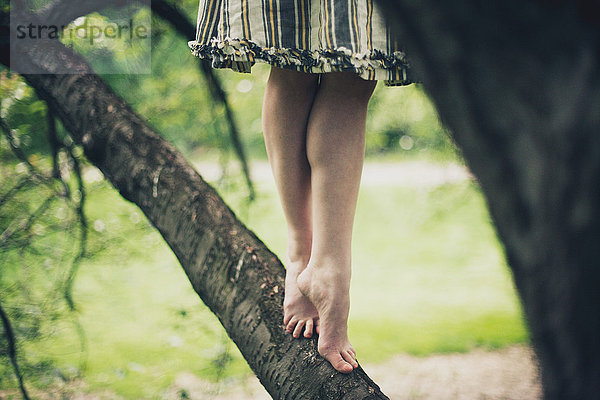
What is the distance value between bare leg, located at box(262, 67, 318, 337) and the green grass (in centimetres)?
64

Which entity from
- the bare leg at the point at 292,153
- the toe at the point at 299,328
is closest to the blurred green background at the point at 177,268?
the bare leg at the point at 292,153

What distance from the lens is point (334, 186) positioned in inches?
32.7

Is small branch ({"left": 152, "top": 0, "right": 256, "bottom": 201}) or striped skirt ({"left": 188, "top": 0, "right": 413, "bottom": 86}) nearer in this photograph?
striped skirt ({"left": 188, "top": 0, "right": 413, "bottom": 86})

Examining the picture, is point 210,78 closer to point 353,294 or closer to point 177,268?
point 177,268

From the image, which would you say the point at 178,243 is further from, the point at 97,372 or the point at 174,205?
the point at 97,372

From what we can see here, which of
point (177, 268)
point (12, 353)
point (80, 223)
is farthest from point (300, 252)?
point (177, 268)

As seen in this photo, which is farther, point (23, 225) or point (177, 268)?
point (177, 268)

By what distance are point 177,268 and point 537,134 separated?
2.06m

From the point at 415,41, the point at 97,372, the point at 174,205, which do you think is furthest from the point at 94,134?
the point at 97,372

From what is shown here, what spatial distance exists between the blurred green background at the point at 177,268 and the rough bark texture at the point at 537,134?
0.04 metres

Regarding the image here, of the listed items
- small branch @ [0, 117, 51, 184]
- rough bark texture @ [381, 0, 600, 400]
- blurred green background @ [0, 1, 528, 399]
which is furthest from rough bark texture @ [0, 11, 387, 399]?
rough bark texture @ [381, 0, 600, 400]

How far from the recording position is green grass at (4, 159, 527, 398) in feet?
5.90

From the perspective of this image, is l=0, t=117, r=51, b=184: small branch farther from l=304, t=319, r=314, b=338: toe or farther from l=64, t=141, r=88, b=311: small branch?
l=304, t=319, r=314, b=338: toe

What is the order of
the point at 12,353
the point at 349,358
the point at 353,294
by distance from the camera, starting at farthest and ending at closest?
1. the point at 353,294
2. the point at 12,353
3. the point at 349,358
